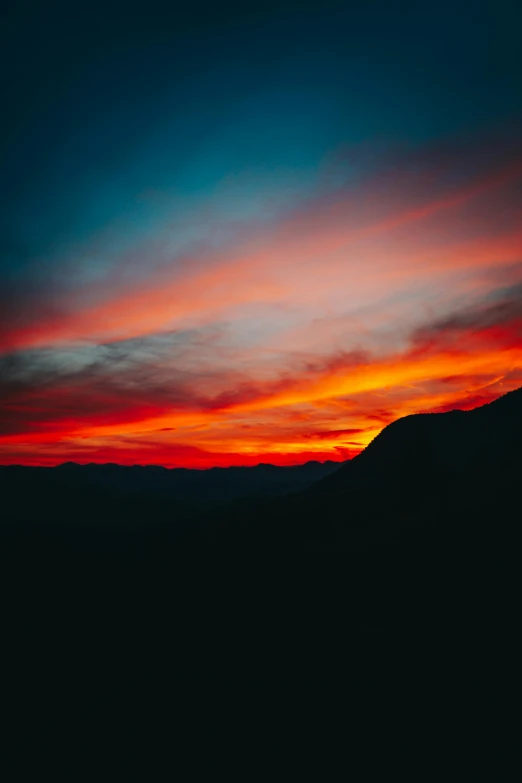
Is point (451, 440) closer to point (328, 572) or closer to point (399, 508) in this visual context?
point (399, 508)

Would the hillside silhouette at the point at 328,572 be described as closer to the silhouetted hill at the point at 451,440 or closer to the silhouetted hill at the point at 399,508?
the silhouetted hill at the point at 399,508

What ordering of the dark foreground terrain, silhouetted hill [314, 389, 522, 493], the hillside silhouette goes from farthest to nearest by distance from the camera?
1. silhouetted hill [314, 389, 522, 493]
2. the hillside silhouette
3. the dark foreground terrain

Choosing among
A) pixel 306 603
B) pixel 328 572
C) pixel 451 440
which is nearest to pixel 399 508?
pixel 328 572

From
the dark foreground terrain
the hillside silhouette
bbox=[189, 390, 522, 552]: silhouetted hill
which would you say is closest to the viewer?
the dark foreground terrain

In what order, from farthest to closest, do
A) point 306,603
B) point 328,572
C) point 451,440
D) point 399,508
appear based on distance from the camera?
1. point 451,440
2. point 399,508
3. point 328,572
4. point 306,603

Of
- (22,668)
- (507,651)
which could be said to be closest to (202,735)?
(507,651)

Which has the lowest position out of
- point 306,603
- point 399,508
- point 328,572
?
→ point 306,603

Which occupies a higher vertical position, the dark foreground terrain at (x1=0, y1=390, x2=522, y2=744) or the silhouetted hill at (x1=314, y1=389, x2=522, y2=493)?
the silhouetted hill at (x1=314, y1=389, x2=522, y2=493)

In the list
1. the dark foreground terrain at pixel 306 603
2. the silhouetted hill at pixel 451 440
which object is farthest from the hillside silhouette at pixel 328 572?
the silhouetted hill at pixel 451 440

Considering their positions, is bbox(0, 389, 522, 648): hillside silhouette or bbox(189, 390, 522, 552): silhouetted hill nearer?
bbox(0, 389, 522, 648): hillside silhouette

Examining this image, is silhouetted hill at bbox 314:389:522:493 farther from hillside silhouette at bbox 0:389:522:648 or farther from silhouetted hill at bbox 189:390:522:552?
hillside silhouette at bbox 0:389:522:648

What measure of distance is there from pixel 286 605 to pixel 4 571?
71.7 m

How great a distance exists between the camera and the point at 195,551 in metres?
69.4

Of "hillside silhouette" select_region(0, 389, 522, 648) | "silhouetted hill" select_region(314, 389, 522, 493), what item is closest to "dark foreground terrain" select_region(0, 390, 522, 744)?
"hillside silhouette" select_region(0, 389, 522, 648)
